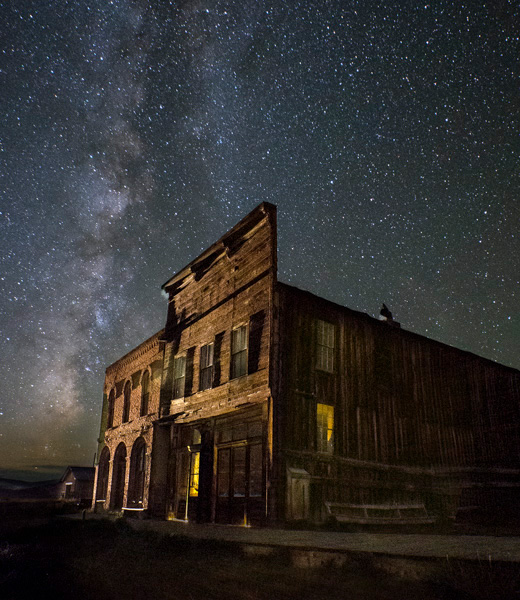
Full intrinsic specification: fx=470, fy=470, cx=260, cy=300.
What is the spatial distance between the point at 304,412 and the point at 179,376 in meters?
7.07

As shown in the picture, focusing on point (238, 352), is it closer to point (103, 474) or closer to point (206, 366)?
point (206, 366)

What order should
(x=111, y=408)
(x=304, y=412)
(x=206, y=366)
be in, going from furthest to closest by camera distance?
(x=111, y=408)
(x=206, y=366)
(x=304, y=412)

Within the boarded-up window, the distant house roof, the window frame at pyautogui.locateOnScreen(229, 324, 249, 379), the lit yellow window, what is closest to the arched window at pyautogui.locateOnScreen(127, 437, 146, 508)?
the lit yellow window

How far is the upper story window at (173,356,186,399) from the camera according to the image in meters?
19.0

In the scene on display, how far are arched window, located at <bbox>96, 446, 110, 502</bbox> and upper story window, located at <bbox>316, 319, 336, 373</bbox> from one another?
17000mm

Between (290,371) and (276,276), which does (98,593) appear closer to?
(290,371)

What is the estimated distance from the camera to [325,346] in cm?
1566

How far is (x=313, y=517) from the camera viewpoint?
42.8 ft

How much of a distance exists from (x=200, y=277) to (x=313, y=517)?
10.4m

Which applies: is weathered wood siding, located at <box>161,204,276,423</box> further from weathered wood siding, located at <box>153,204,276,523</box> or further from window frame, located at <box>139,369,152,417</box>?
window frame, located at <box>139,369,152,417</box>

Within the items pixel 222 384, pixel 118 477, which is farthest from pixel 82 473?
pixel 222 384

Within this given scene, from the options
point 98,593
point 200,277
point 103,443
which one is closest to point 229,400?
point 200,277

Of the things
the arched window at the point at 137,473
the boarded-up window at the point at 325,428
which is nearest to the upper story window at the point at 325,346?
the boarded-up window at the point at 325,428

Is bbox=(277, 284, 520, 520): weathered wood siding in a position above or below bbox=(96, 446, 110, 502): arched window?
above
